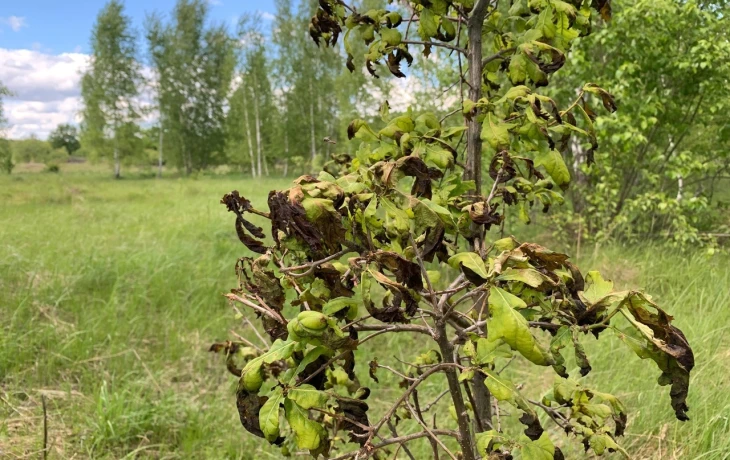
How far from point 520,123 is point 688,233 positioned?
4628 mm

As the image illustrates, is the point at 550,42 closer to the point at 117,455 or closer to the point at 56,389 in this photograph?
the point at 117,455

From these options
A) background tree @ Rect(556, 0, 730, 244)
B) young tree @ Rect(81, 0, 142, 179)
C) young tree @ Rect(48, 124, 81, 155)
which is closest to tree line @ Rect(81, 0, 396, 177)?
young tree @ Rect(81, 0, 142, 179)

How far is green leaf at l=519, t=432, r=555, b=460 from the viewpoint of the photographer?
0.96 m

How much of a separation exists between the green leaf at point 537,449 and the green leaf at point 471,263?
40cm

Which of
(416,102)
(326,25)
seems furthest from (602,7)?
(416,102)

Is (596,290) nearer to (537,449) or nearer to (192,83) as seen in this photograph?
(537,449)

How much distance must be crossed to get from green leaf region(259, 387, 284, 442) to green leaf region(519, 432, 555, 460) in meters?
0.48

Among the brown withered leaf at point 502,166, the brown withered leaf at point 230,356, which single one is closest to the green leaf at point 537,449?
the brown withered leaf at point 502,166

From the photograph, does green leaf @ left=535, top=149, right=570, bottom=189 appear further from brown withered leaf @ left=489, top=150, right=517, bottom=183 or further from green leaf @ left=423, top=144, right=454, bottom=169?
green leaf @ left=423, top=144, right=454, bottom=169

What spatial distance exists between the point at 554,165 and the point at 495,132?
150 mm

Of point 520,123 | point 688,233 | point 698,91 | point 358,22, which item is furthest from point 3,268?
point 698,91

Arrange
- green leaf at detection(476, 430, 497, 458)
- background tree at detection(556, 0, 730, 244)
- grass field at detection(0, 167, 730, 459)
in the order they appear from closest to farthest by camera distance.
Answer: green leaf at detection(476, 430, 497, 458)
grass field at detection(0, 167, 730, 459)
background tree at detection(556, 0, 730, 244)

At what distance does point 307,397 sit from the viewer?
35.8 inches

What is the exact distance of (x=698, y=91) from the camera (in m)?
5.09
